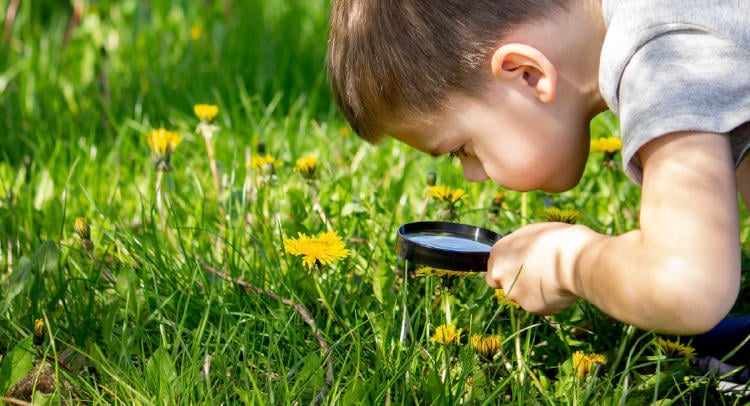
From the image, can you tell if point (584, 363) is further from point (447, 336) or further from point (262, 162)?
point (262, 162)

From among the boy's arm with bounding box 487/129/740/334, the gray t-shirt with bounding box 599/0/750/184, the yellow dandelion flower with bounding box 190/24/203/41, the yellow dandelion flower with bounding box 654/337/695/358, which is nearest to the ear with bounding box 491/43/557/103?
the gray t-shirt with bounding box 599/0/750/184

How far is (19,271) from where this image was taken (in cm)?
176

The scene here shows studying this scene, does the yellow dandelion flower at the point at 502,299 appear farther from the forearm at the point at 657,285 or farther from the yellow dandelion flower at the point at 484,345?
the forearm at the point at 657,285

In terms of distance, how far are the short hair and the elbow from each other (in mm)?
512

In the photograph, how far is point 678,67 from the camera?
4.52ft

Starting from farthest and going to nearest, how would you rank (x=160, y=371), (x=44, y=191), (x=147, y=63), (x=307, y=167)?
1. (x=147, y=63)
2. (x=44, y=191)
3. (x=307, y=167)
4. (x=160, y=371)

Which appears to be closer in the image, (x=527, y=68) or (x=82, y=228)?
(x=527, y=68)

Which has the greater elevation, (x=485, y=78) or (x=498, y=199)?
(x=485, y=78)

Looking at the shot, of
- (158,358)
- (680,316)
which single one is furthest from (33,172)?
(680,316)

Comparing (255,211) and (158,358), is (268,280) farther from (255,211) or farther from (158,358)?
(158,358)

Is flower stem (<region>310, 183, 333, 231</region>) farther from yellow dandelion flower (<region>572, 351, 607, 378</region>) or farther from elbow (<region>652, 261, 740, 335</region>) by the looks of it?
elbow (<region>652, 261, 740, 335</region>)

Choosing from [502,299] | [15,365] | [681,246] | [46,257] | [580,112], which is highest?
[580,112]

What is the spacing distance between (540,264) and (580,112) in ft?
0.98

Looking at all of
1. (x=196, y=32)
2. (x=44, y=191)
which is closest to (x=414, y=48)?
(x=44, y=191)
